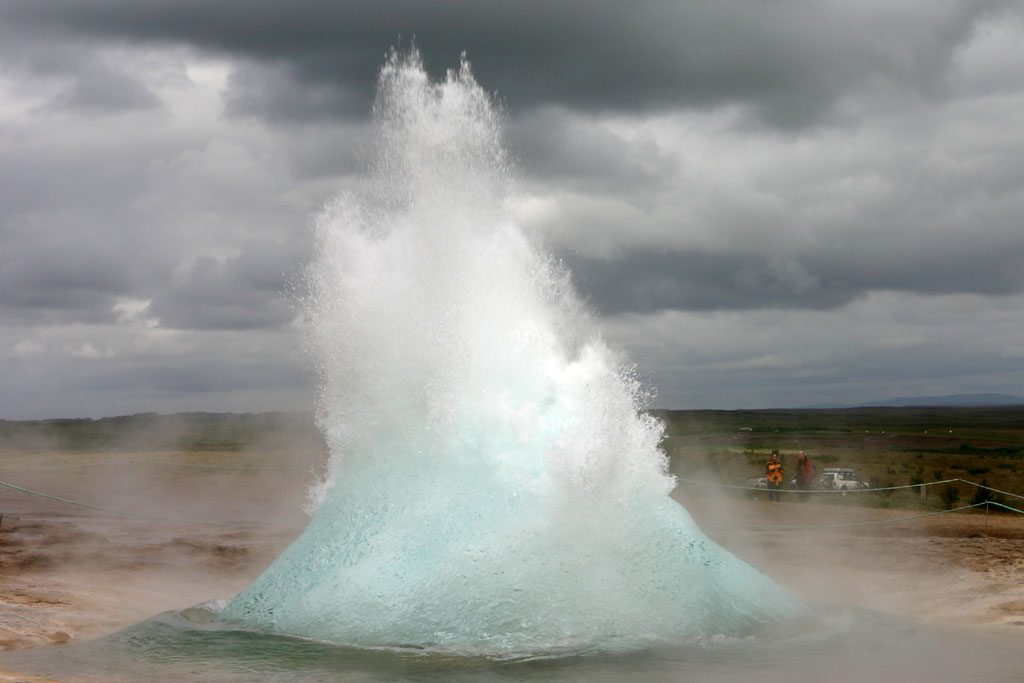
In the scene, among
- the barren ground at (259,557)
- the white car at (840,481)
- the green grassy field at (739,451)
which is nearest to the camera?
the barren ground at (259,557)

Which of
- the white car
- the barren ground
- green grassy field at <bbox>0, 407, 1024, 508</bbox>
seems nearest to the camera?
the barren ground

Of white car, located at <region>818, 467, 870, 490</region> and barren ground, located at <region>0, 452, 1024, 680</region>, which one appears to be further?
white car, located at <region>818, 467, 870, 490</region>

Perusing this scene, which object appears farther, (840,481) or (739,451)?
(739,451)

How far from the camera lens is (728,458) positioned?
36.3m

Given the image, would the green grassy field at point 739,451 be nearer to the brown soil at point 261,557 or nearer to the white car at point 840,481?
the white car at point 840,481

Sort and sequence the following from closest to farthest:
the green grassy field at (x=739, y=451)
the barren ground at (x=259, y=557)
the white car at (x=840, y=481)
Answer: the barren ground at (x=259, y=557), the white car at (x=840, y=481), the green grassy field at (x=739, y=451)

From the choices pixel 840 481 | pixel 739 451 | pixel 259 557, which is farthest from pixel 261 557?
pixel 739 451

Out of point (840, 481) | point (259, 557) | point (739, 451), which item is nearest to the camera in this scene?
point (259, 557)

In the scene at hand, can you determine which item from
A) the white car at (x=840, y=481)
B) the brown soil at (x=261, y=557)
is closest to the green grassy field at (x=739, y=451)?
the white car at (x=840, y=481)

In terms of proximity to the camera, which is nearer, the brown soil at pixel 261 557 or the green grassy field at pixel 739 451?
the brown soil at pixel 261 557

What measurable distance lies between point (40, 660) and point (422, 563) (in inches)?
112

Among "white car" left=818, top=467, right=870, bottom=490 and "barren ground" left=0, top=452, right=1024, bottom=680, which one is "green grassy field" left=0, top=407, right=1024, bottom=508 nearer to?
"white car" left=818, top=467, right=870, bottom=490

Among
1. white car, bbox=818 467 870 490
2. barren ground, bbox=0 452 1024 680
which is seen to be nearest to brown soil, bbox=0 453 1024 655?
barren ground, bbox=0 452 1024 680

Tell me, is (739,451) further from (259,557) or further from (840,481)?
(259,557)
